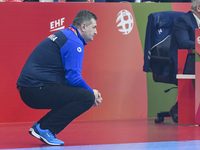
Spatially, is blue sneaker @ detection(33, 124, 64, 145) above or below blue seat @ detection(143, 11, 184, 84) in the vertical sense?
below

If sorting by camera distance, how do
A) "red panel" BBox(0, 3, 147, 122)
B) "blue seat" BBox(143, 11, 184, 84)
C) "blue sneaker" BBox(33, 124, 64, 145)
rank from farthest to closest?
"red panel" BBox(0, 3, 147, 122) < "blue seat" BBox(143, 11, 184, 84) < "blue sneaker" BBox(33, 124, 64, 145)

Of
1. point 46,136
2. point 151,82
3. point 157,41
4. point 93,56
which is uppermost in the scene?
point 157,41

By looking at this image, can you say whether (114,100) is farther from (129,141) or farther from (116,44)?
(129,141)

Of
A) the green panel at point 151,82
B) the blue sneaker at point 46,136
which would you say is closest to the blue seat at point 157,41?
the green panel at point 151,82

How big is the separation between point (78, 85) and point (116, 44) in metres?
1.89

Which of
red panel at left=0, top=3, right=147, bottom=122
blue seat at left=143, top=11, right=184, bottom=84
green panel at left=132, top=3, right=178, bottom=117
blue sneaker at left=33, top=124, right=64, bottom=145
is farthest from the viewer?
green panel at left=132, top=3, right=178, bottom=117

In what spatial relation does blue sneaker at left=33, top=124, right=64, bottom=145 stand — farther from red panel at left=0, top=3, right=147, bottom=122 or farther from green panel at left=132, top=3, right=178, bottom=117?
green panel at left=132, top=3, right=178, bottom=117

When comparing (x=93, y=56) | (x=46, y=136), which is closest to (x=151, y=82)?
(x=93, y=56)

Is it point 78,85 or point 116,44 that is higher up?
point 116,44

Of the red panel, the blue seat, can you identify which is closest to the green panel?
the red panel

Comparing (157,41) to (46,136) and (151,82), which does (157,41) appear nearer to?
(151,82)

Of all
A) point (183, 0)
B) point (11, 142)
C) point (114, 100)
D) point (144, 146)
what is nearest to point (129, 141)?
point (144, 146)

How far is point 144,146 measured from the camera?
259 centimetres

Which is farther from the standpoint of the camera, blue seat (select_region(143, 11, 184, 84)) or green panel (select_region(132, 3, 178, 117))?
green panel (select_region(132, 3, 178, 117))
